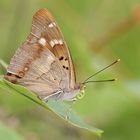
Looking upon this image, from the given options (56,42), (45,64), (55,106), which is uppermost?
(56,42)

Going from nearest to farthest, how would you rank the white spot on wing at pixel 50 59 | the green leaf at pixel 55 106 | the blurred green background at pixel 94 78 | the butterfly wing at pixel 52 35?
the green leaf at pixel 55 106 → the butterfly wing at pixel 52 35 → the white spot on wing at pixel 50 59 → the blurred green background at pixel 94 78

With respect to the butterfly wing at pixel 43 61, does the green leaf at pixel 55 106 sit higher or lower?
lower

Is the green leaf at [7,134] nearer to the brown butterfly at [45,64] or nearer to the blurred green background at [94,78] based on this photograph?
the brown butterfly at [45,64]

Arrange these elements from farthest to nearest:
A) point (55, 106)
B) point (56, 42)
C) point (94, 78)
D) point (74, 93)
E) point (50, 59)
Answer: point (94, 78), point (74, 93), point (50, 59), point (56, 42), point (55, 106)

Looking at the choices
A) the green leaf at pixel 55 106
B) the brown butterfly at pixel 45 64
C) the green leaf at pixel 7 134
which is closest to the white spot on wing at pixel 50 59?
the brown butterfly at pixel 45 64

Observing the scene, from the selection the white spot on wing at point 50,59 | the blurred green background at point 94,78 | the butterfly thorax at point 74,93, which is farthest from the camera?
the blurred green background at point 94,78

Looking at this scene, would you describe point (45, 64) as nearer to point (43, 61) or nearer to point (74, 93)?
point (43, 61)

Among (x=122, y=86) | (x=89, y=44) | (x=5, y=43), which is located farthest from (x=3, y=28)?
(x=122, y=86)

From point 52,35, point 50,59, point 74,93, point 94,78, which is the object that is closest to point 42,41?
point 52,35
